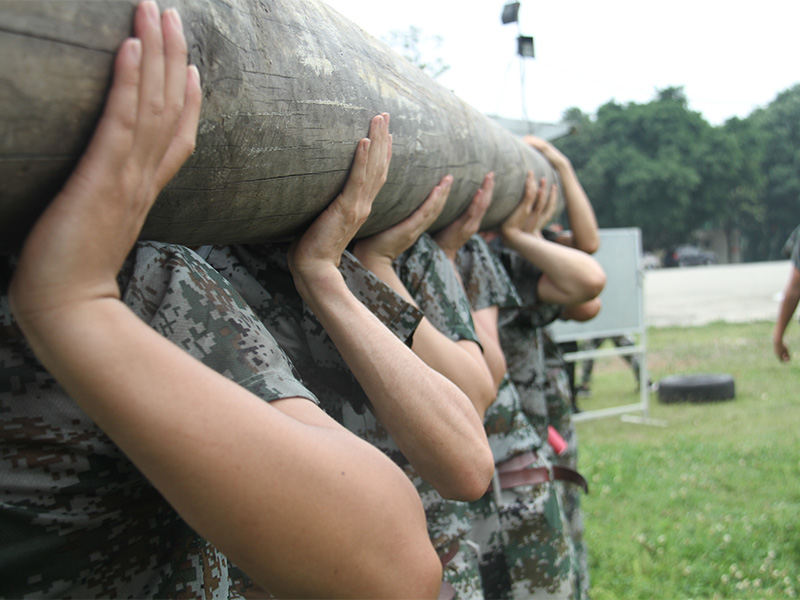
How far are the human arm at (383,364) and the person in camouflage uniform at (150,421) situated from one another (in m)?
0.37

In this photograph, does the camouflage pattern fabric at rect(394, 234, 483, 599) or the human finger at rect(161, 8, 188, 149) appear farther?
the camouflage pattern fabric at rect(394, 234, 483, 599)

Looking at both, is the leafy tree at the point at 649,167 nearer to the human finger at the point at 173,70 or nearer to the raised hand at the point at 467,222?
the raised hand at the point at 467,222

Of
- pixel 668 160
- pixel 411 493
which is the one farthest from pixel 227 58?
pixel 668 160

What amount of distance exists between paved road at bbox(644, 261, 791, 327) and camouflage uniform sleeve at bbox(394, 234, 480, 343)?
14987 mm

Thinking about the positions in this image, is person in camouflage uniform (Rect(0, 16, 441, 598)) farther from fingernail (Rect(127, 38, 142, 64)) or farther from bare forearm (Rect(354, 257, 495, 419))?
bare forearm (Rect(354, 257, 495, 419))

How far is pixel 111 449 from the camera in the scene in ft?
3.37

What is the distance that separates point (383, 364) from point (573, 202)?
2.93 meters

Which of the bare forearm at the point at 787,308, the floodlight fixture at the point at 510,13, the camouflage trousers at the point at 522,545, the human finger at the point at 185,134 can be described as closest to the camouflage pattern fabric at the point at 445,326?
the camouflage trousers at the point at 522,545

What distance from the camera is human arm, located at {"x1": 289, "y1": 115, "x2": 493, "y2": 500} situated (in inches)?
56.6

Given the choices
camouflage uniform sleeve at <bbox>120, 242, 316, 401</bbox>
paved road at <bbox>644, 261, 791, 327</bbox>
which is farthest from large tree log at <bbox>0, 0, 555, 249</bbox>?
paved road at <bbox>644, 261, 791, 327</bbox>

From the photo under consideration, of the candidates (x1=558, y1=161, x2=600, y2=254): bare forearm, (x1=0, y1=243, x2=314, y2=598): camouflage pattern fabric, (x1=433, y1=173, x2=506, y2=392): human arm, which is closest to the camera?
(x1=0, y1=243, x2=314, y2=598): camouflage pattern fabric

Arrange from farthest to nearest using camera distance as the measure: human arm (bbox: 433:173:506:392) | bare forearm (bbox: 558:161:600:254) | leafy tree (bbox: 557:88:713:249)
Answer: leafy tree (bbox: 557:88:713:249)
bare forearm (bbox: 558:161:600:254)
human arm (bbox: 433:173:506:392)

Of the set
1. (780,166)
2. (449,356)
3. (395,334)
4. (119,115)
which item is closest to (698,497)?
(449,356)

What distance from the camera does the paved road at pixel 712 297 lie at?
17656 mm
